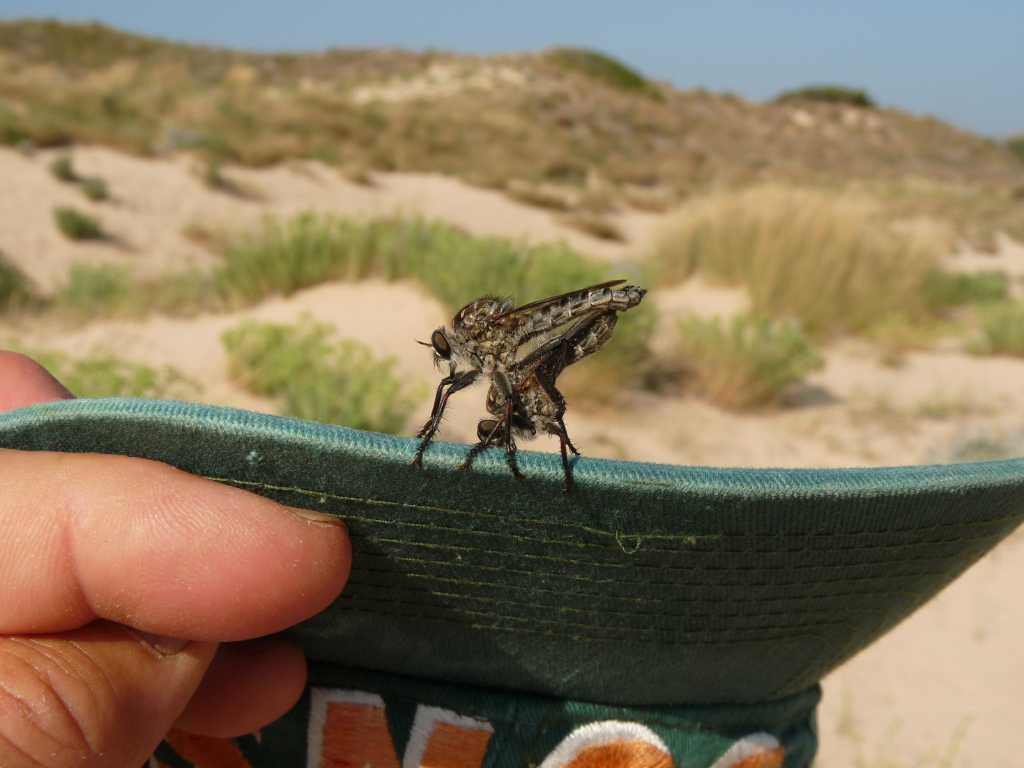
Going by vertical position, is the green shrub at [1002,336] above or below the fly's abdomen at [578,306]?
below

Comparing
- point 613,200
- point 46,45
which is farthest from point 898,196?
point 46,45

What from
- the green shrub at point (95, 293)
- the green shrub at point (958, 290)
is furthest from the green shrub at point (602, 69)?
the green shrub at point (95, 293)

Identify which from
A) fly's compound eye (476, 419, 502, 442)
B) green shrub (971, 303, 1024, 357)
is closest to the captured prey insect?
fly's compound eye (476, 419, 502, 442)

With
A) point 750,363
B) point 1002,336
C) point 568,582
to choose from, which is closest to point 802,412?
point 750,363

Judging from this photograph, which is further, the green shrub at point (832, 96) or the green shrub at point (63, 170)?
the green shrub at point (832, 96)

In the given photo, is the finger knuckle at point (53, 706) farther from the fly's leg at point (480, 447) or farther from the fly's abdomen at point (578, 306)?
the fly's abdomen at point (578, 306)

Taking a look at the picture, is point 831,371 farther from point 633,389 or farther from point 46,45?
point 46,45
